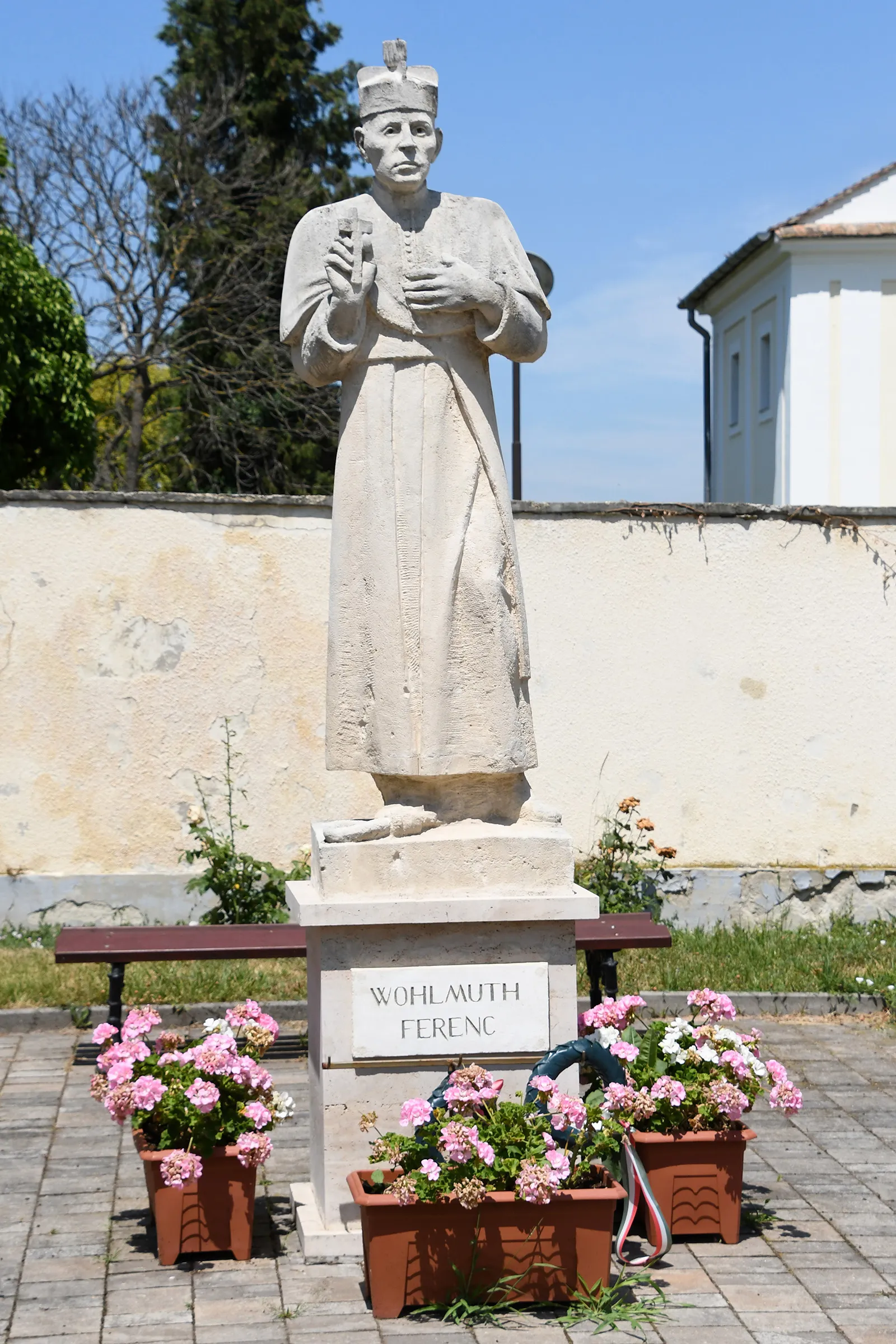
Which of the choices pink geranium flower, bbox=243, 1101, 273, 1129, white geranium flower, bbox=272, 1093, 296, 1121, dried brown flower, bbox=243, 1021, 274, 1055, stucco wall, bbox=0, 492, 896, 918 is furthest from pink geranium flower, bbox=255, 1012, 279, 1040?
stucco wall, bbox=0, 492, 896, 918

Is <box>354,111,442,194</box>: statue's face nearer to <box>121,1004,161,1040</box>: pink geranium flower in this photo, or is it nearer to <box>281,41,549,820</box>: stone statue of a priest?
<box>281,41,549,820</box>: stone statue of a priest

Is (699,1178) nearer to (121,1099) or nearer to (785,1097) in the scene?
(785,1097)

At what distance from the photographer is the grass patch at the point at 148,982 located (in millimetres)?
7781

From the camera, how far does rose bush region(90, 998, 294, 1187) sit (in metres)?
4.64

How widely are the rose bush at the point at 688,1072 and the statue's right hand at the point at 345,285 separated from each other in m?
2.23

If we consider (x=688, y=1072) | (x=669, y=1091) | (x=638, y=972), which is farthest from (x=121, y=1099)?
(x=638, y=972)

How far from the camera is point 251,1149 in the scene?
460 cm

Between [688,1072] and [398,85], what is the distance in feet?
10.1

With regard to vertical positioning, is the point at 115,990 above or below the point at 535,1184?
below

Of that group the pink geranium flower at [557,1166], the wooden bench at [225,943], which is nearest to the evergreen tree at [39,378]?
the wooden bench at [225,943]

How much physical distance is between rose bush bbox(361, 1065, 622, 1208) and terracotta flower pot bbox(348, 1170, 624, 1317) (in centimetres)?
6

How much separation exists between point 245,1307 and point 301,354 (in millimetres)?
2707

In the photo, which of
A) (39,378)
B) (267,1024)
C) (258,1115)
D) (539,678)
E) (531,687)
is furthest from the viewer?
(39,378)

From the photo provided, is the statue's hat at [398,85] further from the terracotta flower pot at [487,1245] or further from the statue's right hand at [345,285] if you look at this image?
the terracotta flower pot at [487,1245]
